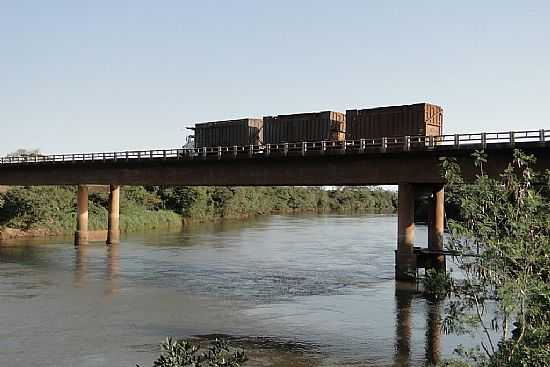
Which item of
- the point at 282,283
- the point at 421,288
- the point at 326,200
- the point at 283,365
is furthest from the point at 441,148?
the point at 326,200

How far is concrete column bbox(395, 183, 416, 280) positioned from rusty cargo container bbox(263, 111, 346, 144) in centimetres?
965

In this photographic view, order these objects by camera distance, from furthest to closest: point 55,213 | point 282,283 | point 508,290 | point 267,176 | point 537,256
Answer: point 55,213, point 267,176, point 282,283, point 537,256, point 508,290

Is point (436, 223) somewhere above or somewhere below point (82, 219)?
above

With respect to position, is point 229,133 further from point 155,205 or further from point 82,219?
point 155,205

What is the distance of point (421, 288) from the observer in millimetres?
37688

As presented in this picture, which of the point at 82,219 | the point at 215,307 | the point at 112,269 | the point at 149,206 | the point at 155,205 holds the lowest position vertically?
the point at 215,307

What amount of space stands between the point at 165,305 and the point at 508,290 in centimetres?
2166

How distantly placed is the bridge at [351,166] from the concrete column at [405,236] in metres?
0.06

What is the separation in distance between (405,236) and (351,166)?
5.97 meters

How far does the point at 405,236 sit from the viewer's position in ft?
132

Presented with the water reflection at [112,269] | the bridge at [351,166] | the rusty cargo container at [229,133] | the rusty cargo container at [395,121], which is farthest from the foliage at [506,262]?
the rusty cargo container at [229,133]

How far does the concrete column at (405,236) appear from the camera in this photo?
1569 inches

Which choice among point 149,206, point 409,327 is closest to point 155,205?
point 149,206

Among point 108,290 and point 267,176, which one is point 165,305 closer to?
point 108,290
